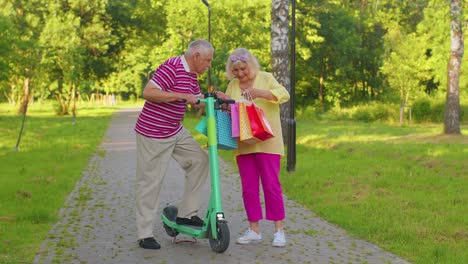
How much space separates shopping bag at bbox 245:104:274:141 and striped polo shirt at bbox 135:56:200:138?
0.56 metres

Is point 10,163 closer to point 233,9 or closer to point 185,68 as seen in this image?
point 185,68

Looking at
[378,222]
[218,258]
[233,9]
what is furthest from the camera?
[233,9]

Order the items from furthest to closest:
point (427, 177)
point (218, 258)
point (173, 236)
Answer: point (427, 177), point (173, 236), point (218, 258)

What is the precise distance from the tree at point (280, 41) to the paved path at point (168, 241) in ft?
22.2

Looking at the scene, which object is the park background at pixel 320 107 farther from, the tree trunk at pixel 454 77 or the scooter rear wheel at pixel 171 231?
the scooter rear wheel at pixel 171 231

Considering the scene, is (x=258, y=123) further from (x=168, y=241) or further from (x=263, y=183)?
(x=168, y=241)

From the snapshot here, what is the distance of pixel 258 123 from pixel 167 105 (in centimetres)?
80

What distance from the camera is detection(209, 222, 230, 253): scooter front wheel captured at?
5941mm

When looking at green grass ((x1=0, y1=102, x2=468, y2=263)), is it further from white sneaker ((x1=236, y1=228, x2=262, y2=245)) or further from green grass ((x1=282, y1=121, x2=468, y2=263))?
white sneaker ((x1=236, y1=228, x2=262, y2=245))

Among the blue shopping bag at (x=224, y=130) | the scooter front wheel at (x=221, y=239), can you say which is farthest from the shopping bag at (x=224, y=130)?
the scooter front wheel at (x=221, y=239)

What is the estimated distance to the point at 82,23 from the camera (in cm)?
4281

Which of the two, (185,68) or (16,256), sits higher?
(185,68)

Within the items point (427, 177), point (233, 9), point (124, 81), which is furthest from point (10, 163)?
point (124, 81)

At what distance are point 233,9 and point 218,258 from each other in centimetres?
3400
